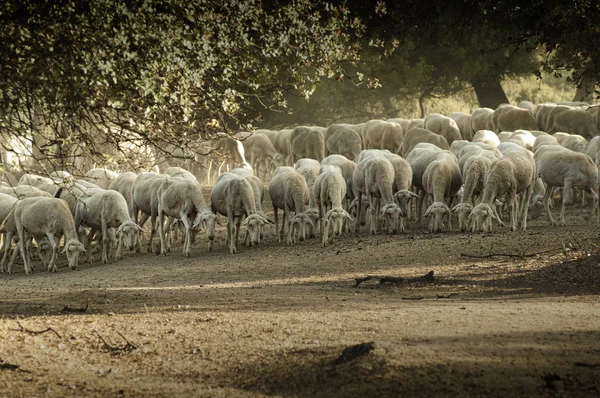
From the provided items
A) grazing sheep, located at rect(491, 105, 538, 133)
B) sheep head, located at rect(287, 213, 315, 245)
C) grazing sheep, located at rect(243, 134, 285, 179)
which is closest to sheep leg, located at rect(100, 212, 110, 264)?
sheep head, located at rect(287, 213, 315, 245)

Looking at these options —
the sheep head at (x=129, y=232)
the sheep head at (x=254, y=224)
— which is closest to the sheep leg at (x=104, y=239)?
the sheep head at (x=129, y=232)

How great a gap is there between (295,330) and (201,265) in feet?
30.3

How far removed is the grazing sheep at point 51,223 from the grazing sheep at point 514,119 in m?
20.1

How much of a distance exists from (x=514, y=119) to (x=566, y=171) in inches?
552

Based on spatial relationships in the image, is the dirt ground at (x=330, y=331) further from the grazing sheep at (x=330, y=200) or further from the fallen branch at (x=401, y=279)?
the grazing sheep at (x=330, y=200)

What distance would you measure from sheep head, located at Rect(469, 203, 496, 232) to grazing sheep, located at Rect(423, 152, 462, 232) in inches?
47.8

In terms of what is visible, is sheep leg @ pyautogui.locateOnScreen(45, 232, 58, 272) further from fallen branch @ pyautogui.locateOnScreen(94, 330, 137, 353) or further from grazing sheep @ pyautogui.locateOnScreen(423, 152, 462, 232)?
fallen branch @ pyautogui.locateOnScreen(94, 330, 137, 353)

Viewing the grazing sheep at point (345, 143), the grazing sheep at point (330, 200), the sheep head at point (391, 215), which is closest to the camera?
the grazing sheep at point (330, 200)

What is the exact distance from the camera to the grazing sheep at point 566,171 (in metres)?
21.0

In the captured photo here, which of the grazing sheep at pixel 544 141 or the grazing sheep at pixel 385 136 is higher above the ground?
the grazing sheep at pixel 385 136

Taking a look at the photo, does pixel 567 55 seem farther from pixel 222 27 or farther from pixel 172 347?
pixel 172 347

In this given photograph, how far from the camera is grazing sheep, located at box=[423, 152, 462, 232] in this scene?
821 inches

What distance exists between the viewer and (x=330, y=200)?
2152cm

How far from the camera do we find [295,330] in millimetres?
9859
